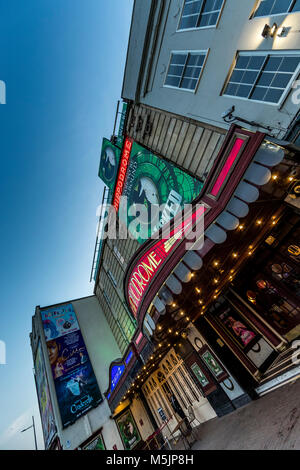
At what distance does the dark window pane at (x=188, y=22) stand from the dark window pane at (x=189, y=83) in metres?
2.55

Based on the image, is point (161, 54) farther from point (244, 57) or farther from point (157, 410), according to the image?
point (157, 410)

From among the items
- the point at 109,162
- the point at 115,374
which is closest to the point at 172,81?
the point at 109,162

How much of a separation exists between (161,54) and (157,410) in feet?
88.4

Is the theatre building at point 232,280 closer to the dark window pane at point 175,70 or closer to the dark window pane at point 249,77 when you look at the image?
the dark window pane at point 249,77

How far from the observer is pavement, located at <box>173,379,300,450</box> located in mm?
5555

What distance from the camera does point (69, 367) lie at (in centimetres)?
1992

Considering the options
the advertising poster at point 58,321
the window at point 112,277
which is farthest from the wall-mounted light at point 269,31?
the advertising poster at point 58,321

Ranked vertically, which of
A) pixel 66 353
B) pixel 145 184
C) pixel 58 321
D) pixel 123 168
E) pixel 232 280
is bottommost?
pixel 232 280

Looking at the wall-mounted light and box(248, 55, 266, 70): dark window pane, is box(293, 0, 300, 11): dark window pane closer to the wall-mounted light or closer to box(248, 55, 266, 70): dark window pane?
the wall-mounted light

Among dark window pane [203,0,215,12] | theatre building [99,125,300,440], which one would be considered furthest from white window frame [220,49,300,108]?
dark window pane [203,0,215,12]

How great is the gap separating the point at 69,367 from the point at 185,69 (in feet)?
90.8

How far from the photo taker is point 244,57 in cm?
834

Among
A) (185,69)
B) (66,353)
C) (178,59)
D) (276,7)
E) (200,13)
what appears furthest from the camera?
(66,353)

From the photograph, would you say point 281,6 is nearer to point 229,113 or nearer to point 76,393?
point 229,113
